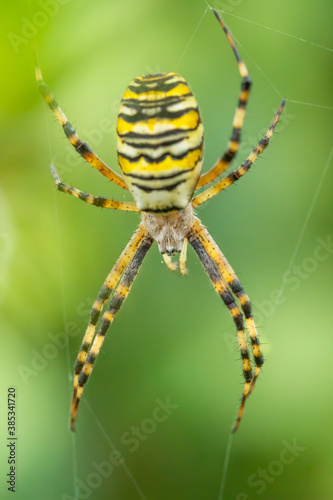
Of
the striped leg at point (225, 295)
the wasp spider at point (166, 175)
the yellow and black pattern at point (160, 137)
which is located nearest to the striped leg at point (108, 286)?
the wasp spider at point (166, 175)

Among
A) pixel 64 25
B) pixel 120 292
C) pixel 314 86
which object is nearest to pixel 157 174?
pixel 120 292

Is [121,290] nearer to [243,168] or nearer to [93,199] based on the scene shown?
[93,199]

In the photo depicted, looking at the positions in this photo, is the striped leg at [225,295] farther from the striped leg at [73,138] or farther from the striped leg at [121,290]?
the striped leg at [73,138]

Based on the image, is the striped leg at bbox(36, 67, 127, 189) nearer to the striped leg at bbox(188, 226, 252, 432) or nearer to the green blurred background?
the striped leg at bbox(188, 226, 252, 432)

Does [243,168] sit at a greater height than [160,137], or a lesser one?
greater

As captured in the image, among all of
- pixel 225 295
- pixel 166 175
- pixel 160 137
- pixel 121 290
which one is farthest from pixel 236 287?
pixel 160 137

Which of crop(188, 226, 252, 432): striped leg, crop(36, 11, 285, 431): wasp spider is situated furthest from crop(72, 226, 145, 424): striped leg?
crop(188, 226, 252, 432): striped leg

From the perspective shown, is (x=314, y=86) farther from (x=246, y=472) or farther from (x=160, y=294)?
(x=246, y=472)
